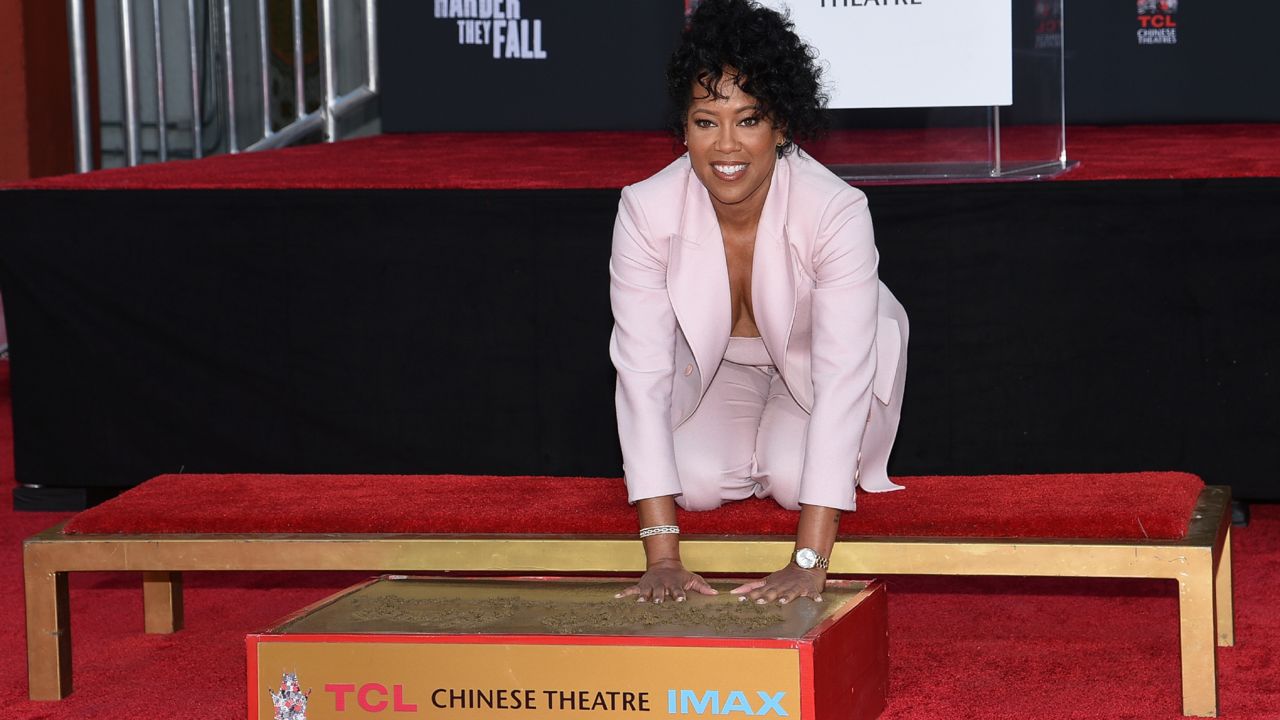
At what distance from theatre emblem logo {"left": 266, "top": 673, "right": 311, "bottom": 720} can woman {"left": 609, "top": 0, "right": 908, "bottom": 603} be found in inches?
16.5

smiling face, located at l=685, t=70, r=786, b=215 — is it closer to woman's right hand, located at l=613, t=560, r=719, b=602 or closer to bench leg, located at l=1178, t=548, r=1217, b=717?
woman's right hand, located at l=613, t=560, r=719, b=602

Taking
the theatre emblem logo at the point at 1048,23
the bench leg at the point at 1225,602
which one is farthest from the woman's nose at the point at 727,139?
the theatre emblem logo at the point at 1048,23

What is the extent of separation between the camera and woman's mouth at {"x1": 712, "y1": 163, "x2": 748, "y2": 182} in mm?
2166

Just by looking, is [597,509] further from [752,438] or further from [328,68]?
[328,68]

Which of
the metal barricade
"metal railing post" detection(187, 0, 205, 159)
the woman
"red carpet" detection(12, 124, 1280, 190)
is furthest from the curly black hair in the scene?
"metal railing post" detection(187, 0, 205, 159)

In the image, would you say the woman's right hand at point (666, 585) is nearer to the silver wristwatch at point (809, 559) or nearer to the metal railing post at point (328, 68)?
the silver wristwatch at point (809, 559)

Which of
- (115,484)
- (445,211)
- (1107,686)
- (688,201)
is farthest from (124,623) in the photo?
(1107,686)

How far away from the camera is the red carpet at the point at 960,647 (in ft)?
7.30

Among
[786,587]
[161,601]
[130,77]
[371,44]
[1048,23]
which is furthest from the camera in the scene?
[371,44]

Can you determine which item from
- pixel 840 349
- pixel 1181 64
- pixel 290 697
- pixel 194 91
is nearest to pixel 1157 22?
pixel 1181 64

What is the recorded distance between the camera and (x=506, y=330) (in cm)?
324

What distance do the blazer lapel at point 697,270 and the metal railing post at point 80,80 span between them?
138 inches

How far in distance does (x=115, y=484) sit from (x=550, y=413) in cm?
95

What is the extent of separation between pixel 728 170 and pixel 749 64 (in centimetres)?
14
